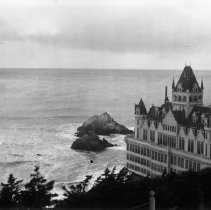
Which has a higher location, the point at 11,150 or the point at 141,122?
the point at 141,122

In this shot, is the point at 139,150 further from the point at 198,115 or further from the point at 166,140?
the point at 198,115

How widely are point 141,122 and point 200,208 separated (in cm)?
2255

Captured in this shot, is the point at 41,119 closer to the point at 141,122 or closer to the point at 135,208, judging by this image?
the point at 141,122

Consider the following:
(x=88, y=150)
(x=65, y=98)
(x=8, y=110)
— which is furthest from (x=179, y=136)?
(x=65, y=98)

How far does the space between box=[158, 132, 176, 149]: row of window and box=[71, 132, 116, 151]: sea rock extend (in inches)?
887

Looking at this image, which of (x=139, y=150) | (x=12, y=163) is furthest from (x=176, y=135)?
(x=12, y=163)

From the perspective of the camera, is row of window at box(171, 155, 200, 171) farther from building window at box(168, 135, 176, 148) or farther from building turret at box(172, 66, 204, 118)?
building turret at box(172, 66, 204, 118)

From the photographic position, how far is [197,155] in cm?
4459

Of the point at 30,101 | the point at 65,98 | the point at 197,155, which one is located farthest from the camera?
the point at 65,98

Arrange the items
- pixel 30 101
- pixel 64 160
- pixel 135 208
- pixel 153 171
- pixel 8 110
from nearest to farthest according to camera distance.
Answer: pixel 135 208, pixel 153 171, pixel 64 160, pixel 8 110, pixel 30 101

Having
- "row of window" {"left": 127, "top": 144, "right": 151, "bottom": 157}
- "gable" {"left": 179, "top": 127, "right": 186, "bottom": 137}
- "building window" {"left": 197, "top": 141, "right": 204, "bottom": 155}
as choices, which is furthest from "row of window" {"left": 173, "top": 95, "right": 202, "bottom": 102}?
"row of window" {"left": 127, "top": 144, "right": 151, "bottom": 157}

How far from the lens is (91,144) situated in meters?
71.6

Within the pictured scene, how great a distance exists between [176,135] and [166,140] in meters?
1.76

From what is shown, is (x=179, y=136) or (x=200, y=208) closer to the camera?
(x=200, y=208)
